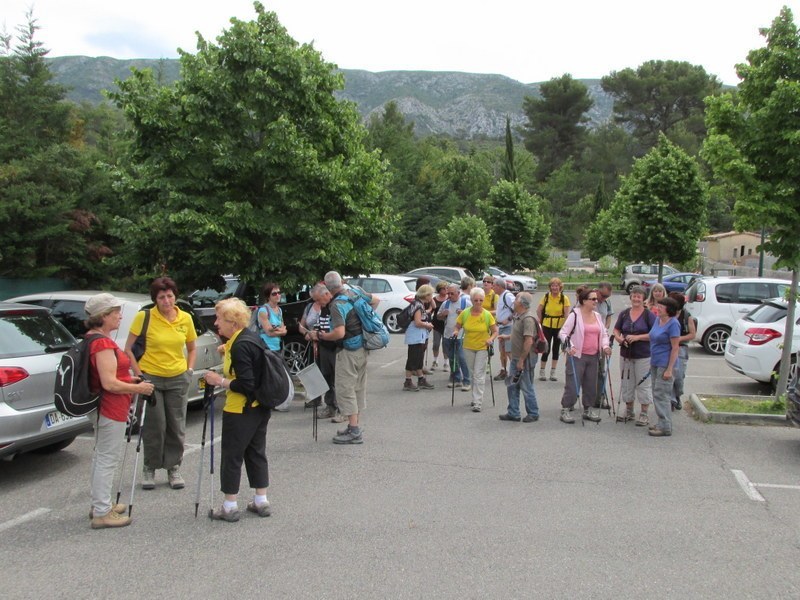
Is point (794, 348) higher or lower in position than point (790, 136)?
lower

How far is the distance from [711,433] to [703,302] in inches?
297

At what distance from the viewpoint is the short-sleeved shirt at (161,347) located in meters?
6.01

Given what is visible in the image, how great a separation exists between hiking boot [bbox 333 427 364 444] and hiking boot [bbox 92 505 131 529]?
285 cm

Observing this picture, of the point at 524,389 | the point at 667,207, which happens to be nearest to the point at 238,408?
the point at 524,389

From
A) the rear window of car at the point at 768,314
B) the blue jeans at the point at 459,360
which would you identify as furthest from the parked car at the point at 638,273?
the blue jeans at the point at 459,360

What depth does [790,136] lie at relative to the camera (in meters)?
8.32

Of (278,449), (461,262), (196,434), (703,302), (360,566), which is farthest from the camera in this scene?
(461,262)

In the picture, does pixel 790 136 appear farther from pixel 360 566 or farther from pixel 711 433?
pixel 360 566

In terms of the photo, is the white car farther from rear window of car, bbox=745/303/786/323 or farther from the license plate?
the license plate

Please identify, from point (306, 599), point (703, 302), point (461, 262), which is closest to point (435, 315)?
point (703, 302)

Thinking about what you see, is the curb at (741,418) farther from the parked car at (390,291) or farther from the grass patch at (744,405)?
the parked car at (390,291)

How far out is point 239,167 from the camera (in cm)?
1085

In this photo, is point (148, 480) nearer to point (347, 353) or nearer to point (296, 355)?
point (347, 353)

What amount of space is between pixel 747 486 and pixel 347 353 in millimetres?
4155
